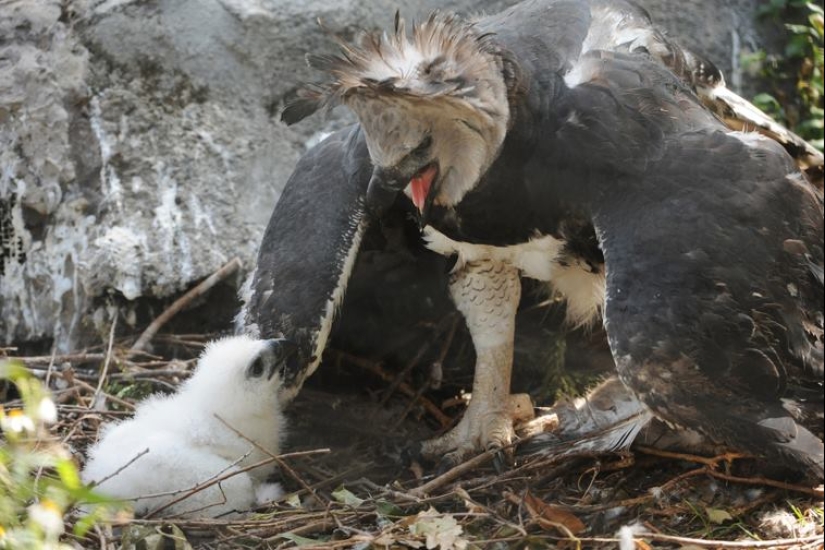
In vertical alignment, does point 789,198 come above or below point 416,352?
above

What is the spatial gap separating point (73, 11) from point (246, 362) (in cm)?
211

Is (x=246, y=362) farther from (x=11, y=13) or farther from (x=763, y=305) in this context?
(x=11, y=13)

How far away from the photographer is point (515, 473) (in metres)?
3.70

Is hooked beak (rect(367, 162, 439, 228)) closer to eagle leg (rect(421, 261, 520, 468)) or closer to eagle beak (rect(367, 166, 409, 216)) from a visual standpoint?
eagle beak (rect(367, 166, 409, 216))

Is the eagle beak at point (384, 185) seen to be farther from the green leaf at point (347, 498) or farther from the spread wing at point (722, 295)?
the green leaf at point (347, 498)

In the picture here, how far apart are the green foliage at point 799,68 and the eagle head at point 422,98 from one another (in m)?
2.60

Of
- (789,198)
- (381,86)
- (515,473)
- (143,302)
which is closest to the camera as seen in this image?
(381,86)

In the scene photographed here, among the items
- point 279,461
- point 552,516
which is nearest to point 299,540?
point 279,461

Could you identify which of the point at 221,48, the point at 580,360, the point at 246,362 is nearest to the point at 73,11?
the point at 221,48

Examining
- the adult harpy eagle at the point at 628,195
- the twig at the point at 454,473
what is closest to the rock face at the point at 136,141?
the adult harpy eagle at the point at 628,195

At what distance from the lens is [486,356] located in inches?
163

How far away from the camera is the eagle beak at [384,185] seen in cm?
329

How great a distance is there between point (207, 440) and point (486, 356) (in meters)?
1.16

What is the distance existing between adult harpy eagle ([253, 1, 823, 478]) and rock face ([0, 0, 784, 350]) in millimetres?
1081
